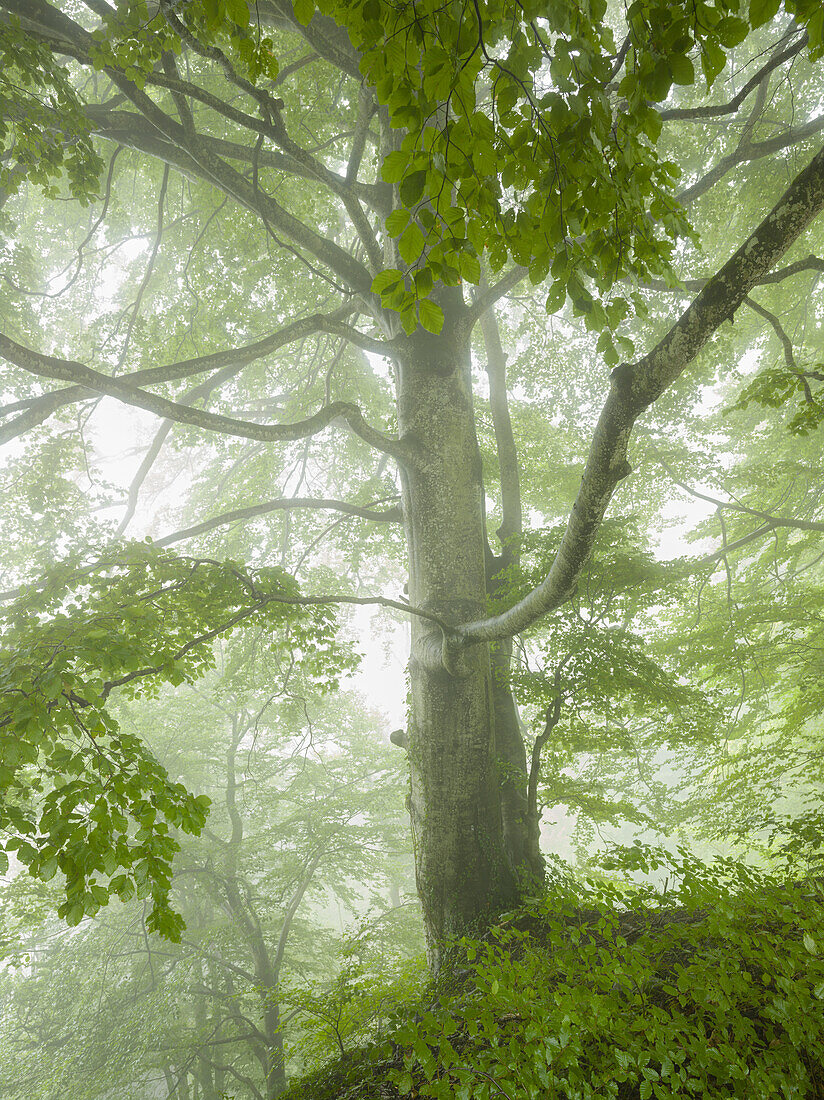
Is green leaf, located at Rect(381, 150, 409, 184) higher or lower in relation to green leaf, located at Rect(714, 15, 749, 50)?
lower

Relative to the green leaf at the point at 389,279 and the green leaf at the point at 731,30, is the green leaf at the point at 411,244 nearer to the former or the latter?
the green leaf at the point at 389,279

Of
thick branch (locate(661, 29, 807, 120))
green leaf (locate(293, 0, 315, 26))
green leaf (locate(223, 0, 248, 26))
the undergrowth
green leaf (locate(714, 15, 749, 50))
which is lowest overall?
the undergrowth

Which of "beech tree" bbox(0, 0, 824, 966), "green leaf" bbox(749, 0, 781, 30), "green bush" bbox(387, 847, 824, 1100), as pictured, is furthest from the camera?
"green bush" bbox(387, 847, 824, 1100)

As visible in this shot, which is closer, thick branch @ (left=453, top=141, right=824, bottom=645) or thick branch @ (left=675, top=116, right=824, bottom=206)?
thick branch @ (left=453, top=141, right=824, bottom=645)

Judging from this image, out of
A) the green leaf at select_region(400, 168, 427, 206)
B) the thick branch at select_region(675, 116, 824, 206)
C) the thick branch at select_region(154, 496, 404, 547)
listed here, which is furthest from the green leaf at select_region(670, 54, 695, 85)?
the thick branch at select_region(675, 116, 824, 206)

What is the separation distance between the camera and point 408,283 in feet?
14.9

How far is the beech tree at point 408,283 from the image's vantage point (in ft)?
3.63

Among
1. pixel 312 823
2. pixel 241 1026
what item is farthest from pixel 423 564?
pixel 241 1026

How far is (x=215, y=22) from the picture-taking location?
3.85ft

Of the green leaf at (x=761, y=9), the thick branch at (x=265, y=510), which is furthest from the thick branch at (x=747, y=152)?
the green leaf at (x=761, y=9)

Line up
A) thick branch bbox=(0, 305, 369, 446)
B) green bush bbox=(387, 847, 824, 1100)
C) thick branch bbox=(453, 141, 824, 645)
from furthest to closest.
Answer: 1. thick branch bbox=(0, 305, 369, 446)
2. green bush bbox=(387, 847, 824, 1100)
3. thick branch bbox=(453, 141, 824, 645)

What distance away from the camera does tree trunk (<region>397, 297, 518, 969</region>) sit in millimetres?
3498

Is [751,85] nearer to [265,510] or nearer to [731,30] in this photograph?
[731,30]

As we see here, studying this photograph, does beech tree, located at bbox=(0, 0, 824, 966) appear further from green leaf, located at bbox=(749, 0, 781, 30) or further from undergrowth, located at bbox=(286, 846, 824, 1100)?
undergrowth, located at bbox=(286, 846, 824, 1100)
